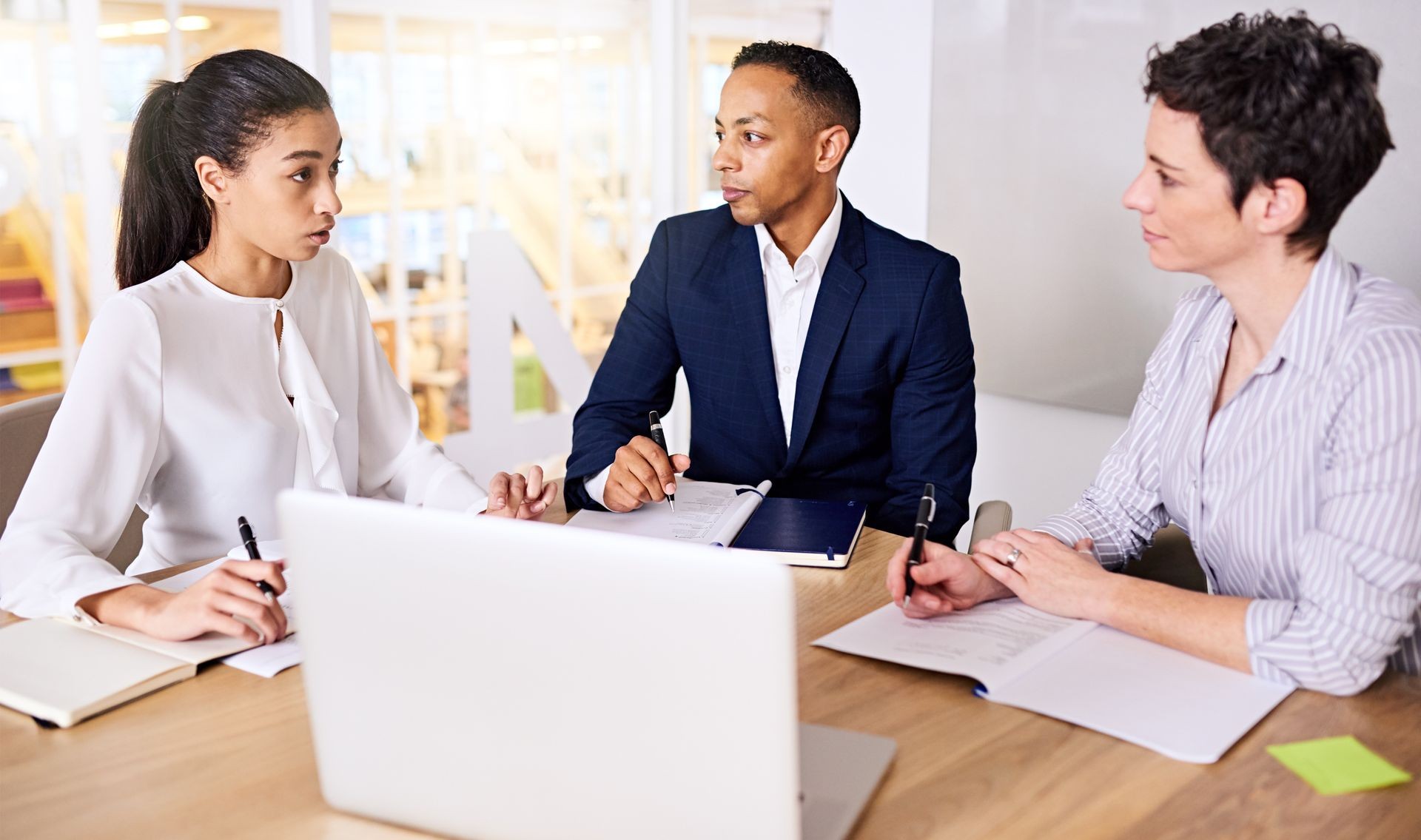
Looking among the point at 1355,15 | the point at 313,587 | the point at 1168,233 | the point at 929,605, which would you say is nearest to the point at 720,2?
the point at 1355,15

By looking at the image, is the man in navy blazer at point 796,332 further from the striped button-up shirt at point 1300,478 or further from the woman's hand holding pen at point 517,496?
the striped button-up shirt at point 1300,478

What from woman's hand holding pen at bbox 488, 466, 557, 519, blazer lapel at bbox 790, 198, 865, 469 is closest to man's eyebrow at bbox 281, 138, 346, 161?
woman's hand holding pen at bbox 488, 466, 557, 519

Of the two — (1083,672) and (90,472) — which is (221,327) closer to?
(90,472)

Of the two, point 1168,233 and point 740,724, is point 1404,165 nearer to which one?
point 1168,233

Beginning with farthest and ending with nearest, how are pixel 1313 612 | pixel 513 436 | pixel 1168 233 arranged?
pixel 513 436 → pixel 1168 233 → pixel 1313 612

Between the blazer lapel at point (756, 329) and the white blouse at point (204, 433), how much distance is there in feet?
1.93

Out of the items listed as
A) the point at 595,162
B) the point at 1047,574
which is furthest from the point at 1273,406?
the point at 595,162

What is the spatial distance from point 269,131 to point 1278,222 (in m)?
1.46

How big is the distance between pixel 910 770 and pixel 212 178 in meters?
1.42

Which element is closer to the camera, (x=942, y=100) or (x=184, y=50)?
(x=184, y=50)

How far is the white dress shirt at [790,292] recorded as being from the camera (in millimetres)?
2346

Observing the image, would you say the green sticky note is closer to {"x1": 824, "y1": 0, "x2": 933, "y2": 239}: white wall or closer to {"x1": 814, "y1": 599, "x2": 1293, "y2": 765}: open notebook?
{"x1": 814, "y1": 599, "x2": 1293, "y2": 765}: open notebook

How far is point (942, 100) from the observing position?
328 centimetres

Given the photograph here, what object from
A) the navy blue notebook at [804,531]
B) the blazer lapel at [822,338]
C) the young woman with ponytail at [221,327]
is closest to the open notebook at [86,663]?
the young woman with ponytail at [221,327]
